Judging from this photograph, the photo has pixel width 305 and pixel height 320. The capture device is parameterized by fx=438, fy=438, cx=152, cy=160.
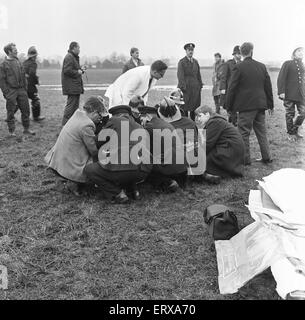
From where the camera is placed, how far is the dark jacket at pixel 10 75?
26.9 ft

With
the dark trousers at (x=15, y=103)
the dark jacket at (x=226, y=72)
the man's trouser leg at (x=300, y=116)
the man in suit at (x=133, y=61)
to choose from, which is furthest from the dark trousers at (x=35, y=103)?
the man's trouser leg at (x=300, y=116)

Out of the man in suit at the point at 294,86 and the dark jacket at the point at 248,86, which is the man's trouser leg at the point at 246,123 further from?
the man in suit at the point at 294,86

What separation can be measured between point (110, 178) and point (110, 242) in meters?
1.05

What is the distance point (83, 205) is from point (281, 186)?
7.87 ft

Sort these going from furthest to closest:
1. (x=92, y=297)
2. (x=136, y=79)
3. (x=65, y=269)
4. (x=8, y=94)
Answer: (x=8, y=94) < (x=136, y=79) < (x=65, y=269) < (x=92, y=297)

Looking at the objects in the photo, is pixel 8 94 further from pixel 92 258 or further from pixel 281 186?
pixel 281 186

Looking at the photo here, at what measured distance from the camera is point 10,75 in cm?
825

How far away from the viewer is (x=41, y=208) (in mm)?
5164

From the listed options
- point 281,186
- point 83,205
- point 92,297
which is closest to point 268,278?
point 281,186

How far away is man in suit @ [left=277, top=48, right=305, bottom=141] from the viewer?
859 cm

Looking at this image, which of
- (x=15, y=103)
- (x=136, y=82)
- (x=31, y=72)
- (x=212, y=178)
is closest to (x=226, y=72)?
(x=136, y=82)

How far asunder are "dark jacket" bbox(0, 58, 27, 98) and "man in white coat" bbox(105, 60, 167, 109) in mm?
2423

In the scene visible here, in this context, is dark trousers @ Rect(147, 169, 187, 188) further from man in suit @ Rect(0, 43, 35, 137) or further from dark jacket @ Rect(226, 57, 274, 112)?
man in suit @ Rect(0, 43, 35, 137)

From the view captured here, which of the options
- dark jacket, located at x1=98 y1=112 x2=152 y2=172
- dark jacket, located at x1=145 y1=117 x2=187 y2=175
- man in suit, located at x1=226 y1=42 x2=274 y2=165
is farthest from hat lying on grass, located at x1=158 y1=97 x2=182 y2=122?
man in suit, located at x1=226 y1=42 x2=274 y2=165
